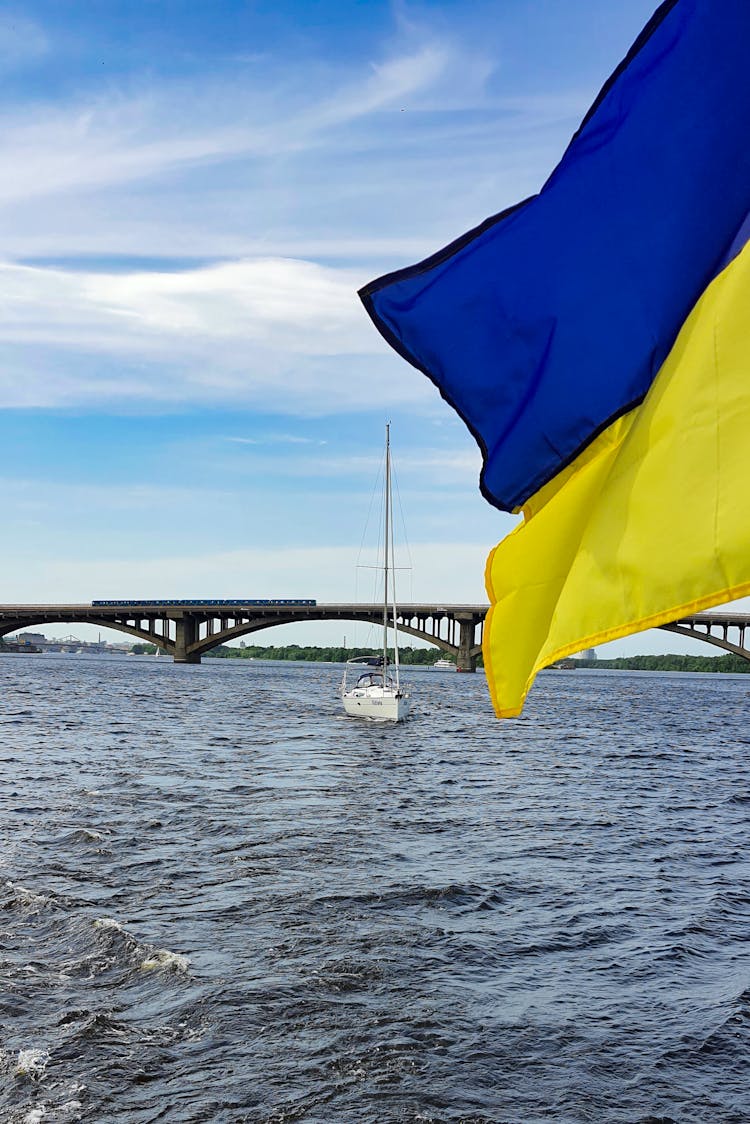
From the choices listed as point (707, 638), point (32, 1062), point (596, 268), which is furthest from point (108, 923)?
point (707, 638)

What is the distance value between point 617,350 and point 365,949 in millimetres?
11609

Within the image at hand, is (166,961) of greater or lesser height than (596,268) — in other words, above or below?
below

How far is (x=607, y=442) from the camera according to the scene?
5453 millimetres

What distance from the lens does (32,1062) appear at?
10828 mm

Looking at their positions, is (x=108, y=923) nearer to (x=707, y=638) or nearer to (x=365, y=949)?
(x=365, y=949)

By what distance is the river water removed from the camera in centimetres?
1056

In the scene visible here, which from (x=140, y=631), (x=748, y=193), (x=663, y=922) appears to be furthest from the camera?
(x=140, y=631)

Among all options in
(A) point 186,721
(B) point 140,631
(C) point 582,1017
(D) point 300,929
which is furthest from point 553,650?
(B) point 140,631

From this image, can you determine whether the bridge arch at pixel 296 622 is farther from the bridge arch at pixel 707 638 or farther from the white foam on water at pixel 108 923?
the white foam on water at pixel 108 923

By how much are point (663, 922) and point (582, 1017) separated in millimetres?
5093

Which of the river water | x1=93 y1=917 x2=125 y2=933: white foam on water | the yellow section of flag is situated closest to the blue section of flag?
the yellow section of flag

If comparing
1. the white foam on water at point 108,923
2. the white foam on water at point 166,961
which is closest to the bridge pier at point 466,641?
the white foam on water at point 108,923

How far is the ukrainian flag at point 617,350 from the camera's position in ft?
15.7

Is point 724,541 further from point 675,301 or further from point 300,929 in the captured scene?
point 300,929
